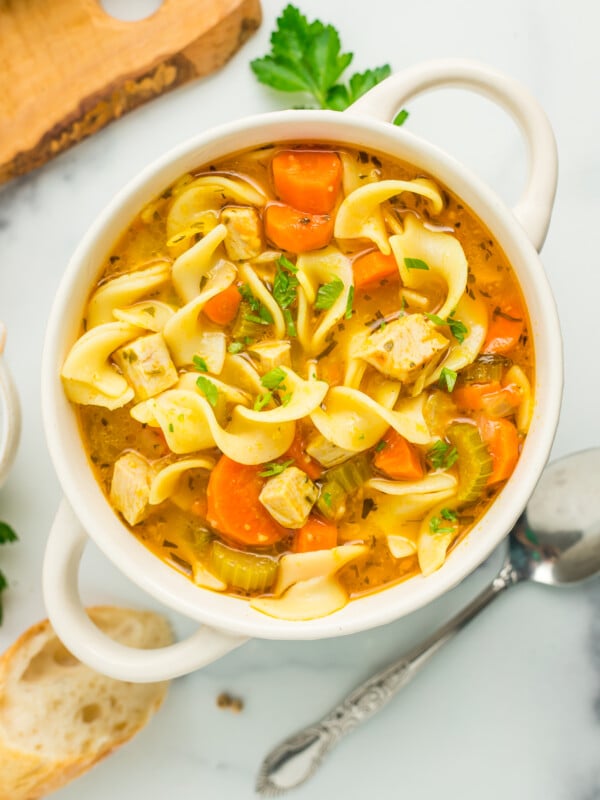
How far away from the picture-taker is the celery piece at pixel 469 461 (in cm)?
351

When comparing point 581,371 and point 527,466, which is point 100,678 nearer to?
point 527,466

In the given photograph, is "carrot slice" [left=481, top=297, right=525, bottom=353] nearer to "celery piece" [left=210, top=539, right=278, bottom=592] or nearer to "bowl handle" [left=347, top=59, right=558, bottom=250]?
"bowl handle" [left=347, top=59, right=558, bottom=250]

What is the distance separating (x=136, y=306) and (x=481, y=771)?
2.62 meters

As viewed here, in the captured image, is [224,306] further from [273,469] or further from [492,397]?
[492,397]

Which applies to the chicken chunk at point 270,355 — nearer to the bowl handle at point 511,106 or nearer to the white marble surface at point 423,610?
Answer: the bowl handle at point 511,106

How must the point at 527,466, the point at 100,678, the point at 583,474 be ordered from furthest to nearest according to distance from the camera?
the point at 100,678
the point at 583,474
the point at 527,466

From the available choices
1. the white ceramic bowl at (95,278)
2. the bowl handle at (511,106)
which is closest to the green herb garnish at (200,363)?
the white ceramic bowl at (95,278)

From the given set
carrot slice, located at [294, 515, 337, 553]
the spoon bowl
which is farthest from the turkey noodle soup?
the spoon bowl

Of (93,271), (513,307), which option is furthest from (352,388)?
(93,271)

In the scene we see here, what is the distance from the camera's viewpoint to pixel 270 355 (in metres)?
3.54

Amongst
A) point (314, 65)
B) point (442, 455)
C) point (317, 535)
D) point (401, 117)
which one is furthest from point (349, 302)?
point (314, 65)

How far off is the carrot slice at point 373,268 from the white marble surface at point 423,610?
1077mm

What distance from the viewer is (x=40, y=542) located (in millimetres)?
4469

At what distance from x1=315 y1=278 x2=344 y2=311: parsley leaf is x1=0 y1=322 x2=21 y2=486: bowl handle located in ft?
4.58
